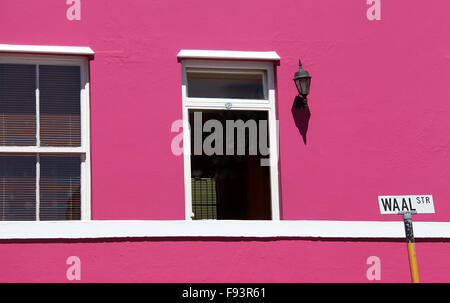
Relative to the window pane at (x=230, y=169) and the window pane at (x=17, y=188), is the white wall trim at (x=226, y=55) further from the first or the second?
the window pane at (x=17, y=188)

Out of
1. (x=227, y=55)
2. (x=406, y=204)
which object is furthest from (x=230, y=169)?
(x=406, y=204)

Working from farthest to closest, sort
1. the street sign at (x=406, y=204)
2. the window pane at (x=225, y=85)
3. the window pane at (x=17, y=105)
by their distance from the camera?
the window pane at (x=225, y=85), the window pane at (x=17, y=105), the street sign at (x=406, y=204)

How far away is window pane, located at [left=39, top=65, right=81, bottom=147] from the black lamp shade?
77.6 inches

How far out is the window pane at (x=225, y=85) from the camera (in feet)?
24.4

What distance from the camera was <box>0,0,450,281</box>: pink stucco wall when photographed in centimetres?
692

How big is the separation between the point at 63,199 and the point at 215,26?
212cm

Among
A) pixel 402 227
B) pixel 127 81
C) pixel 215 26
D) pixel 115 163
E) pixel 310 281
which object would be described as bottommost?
pixel 310 281

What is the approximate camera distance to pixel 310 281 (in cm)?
699

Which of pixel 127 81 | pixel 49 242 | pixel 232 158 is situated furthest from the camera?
pixel 232 158

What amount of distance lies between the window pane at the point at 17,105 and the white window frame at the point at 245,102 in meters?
1.35

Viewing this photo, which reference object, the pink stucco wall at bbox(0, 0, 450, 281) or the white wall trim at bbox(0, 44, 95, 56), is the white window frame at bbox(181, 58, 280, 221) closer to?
the pink stucco wall at bbox(0, 0, 450, 281)

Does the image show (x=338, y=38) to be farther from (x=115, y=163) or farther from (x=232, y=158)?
(x=115, y=163)

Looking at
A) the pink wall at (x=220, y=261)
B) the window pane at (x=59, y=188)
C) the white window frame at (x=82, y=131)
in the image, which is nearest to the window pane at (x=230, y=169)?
the pink wall at (x=220, y=261)

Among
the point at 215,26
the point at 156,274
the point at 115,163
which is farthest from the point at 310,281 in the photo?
the point at 215,26
